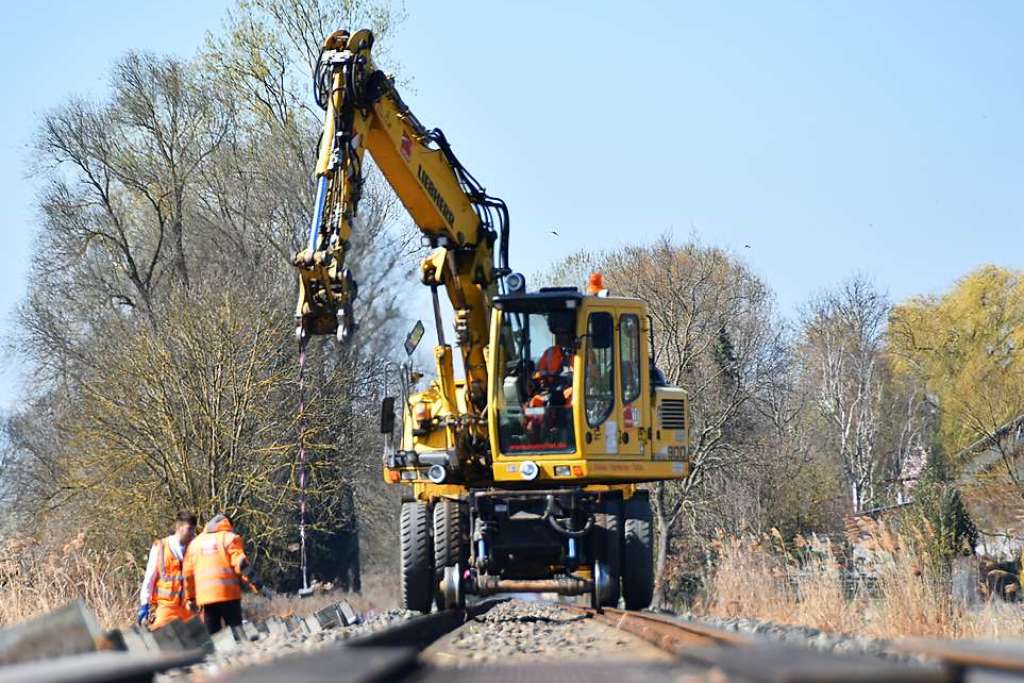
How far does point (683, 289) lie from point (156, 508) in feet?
48.3

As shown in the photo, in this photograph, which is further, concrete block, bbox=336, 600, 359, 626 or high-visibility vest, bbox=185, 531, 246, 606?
concrete block, bbox=336, 600, 359, 626

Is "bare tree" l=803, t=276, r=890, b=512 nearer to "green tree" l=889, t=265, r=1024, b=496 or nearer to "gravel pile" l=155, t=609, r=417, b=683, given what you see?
"green tree" l=889, t=265, r=1024, b=496

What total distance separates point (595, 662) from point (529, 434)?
6.56 metres

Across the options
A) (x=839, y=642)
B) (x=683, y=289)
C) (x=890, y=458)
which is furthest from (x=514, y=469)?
(x=890, y=458)

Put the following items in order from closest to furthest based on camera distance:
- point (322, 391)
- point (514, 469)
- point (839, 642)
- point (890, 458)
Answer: point (839, 642)
point (514, 469)
point (322, 391)
point (890, 458)

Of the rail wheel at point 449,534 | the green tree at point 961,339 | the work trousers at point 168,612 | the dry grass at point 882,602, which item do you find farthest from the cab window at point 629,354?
the green tree at point 961,339

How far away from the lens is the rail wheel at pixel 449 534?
14062 mm

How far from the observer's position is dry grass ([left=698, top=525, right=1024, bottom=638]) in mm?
12647

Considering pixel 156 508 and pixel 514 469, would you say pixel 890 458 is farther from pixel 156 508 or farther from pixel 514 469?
pixel 514 469

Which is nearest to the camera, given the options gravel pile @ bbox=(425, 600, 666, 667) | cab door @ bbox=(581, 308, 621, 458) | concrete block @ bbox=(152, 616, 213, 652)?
gravel pile @ bbox=(425, 600, 666, 667)

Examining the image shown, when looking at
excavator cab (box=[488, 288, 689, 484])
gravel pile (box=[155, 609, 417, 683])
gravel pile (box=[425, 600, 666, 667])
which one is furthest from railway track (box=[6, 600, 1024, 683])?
excavator cab (box=[488, 288, 689, 484])

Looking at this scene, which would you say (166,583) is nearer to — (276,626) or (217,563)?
(217,563)

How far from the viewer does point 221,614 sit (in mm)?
12305

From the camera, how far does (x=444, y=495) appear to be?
14.8 metres
